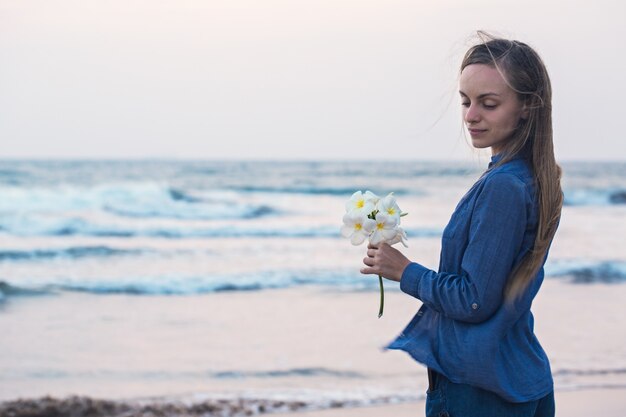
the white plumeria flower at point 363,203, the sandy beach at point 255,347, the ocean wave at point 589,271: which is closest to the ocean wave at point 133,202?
the ocean wave at point 589,271

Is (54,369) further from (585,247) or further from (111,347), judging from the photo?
(585,247)

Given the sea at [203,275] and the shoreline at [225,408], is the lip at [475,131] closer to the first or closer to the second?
the sea at [203,275]

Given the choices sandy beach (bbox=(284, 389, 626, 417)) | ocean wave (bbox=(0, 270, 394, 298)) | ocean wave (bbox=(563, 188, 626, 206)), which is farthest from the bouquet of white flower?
ocean wave (bbox=(563, 188, 626, 206))

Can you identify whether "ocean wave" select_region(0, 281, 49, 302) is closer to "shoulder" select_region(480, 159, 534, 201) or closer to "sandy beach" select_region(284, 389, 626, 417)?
"sandy beach" select_region(284, 389, 626, 417)

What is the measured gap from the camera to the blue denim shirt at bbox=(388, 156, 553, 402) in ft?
5.91

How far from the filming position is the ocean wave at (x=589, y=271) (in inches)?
410

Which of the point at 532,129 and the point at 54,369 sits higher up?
the point at 532,129

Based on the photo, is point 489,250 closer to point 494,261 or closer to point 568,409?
point 494,261

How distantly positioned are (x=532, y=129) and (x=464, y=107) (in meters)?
0.16

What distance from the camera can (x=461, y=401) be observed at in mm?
1922

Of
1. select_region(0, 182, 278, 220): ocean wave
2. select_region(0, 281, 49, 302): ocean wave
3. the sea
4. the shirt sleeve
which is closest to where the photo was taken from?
the shirt sleeve

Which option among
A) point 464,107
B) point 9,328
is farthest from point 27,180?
point 464,107

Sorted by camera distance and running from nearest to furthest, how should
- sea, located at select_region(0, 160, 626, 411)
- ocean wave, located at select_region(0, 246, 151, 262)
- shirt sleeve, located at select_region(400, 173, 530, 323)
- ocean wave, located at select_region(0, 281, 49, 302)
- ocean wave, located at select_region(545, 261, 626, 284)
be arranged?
shirt sleeve, located at select_region(400, 173, 530, 323) < sea, located at select_region(0, 160, 626, 411) < ocean wave, located at select_region(0, 281, 49, 302) < ocean wave, located at select_region(545, 261, 626, 284) < ocean wave, located at select_region(0, 246, 151, 262)

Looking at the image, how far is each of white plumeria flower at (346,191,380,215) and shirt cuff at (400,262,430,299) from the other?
16 centimetres
